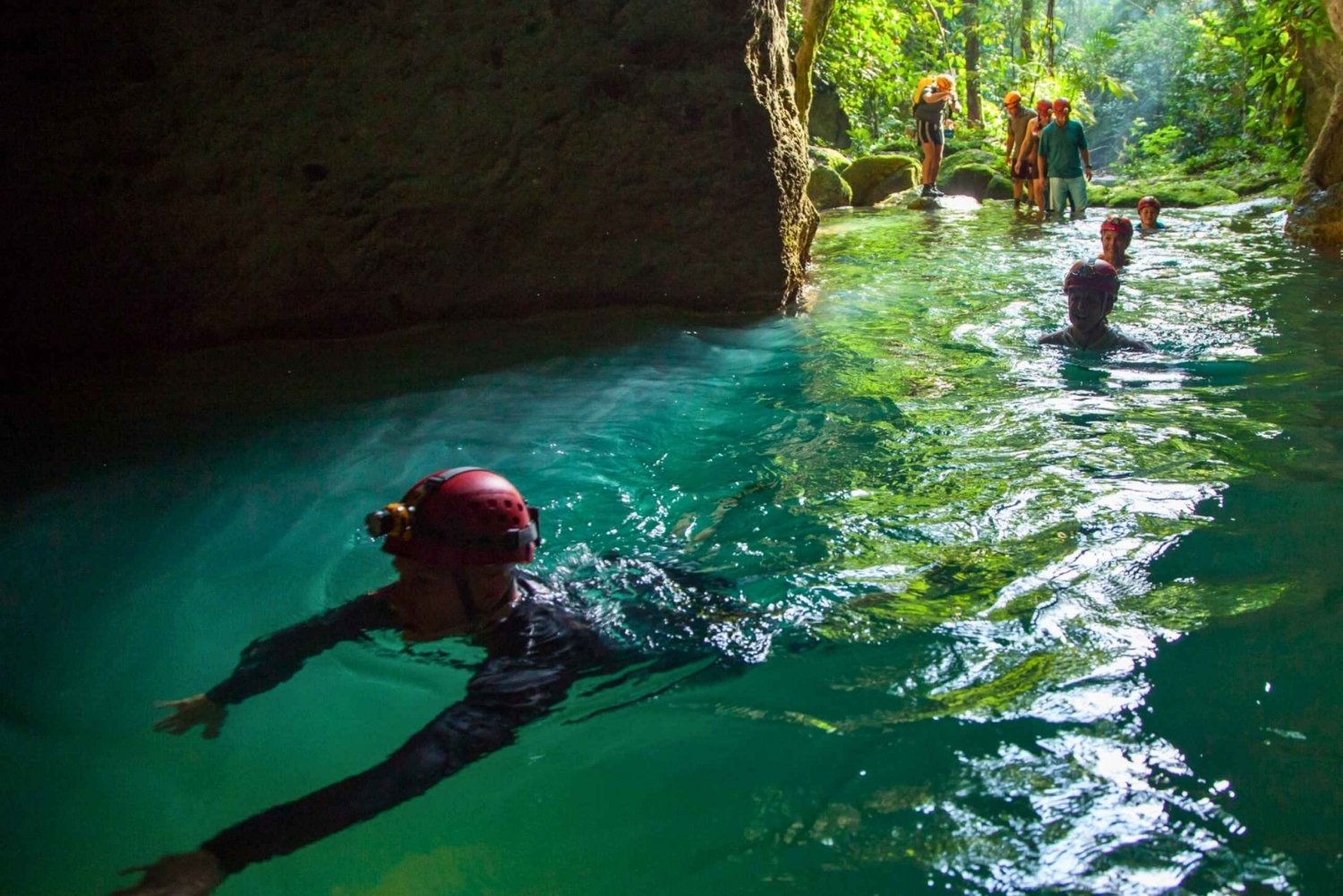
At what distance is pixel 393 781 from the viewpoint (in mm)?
2234

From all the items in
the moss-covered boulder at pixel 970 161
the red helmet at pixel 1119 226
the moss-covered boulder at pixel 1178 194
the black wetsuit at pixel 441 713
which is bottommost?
the moss-covered boulder at pixel 1178 194

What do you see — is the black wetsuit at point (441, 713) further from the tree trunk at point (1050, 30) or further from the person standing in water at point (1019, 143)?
the tree trunk at point (1050, 30)

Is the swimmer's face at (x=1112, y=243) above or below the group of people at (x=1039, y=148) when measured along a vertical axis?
below

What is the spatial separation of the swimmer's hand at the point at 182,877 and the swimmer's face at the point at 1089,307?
19.8 feet

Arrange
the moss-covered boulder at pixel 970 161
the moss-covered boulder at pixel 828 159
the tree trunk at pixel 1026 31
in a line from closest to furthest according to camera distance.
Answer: the moss-covered boulder at pixel 828 159
the moss-covered boulder at pixel 970 161
the tree trunk at pixel 1026 31

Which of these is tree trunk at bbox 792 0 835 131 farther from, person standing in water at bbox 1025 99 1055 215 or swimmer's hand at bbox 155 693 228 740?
swimmer's hand at bbox 155 693 228 740

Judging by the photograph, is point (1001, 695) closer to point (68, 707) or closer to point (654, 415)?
point (68, 707)

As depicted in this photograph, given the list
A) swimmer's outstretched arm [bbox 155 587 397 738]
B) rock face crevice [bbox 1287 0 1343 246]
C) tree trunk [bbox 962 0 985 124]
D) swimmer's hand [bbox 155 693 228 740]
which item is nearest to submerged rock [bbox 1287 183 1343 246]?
rock face crevice [bbox 1287 0 1343 246]

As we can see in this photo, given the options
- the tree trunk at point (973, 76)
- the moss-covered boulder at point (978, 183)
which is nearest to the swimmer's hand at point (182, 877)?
the moss-covered boulder at point (978, 183)

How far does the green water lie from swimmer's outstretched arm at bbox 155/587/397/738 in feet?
0.41

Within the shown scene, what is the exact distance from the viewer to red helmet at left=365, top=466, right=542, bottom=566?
2.62 m

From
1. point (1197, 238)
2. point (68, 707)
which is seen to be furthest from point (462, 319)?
point (1197, 238)

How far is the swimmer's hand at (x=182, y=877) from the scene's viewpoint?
1922mm

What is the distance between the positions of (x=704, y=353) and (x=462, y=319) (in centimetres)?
183
